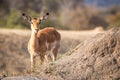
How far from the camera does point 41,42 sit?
1474cm

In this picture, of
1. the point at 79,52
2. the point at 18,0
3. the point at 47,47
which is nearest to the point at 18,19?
the point at 18,0

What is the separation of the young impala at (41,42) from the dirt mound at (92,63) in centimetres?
198

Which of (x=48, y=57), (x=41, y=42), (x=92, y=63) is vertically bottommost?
(x=92, y=63)

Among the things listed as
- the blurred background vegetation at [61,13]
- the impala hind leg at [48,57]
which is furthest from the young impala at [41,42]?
the blurred background vegetation at [61,13]

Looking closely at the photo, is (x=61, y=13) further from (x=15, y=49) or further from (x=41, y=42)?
(x=41, y=42)

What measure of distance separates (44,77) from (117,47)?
1.92 meters

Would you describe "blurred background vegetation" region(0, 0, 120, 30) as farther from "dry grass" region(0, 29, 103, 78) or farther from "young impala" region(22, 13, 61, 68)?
"young impala" region(22, 13, 61, 68)

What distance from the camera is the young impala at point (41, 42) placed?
46.8 ft

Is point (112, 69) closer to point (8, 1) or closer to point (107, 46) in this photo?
point (107, 46)

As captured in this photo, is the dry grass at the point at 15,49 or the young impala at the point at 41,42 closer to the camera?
the young impala at the point at 41,42

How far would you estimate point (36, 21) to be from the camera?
47.0 feet

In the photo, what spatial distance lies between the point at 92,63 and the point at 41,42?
3.28 m

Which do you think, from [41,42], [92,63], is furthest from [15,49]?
[92,63]

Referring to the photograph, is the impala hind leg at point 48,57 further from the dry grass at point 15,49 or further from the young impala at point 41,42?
the dry grass at point 15,49
